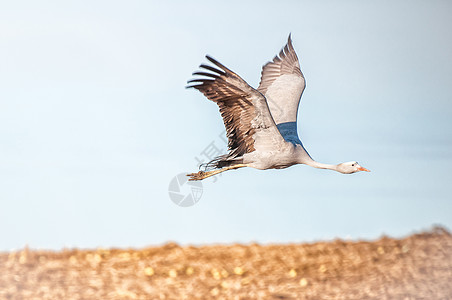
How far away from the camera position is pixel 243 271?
30.0ft

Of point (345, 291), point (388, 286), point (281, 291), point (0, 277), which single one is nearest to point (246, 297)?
point (281, 291)

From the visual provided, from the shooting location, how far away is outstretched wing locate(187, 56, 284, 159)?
875 centimetres

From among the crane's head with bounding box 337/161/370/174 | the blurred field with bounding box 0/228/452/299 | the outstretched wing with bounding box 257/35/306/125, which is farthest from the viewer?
the outstretched wing with bounding box 257/35/306/125

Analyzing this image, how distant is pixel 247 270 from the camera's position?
30.1 ft

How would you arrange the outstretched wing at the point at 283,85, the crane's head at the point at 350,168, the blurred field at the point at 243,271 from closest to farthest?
the blurred field at the point at 243,271 < the crane's head at the point at 350,168 < the outstretched wing at the point at 283,85

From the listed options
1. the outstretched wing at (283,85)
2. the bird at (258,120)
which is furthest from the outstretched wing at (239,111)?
the outstretched wing at (283,85)

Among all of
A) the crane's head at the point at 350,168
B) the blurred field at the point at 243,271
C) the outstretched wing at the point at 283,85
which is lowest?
the blurred field at the point at 243,271

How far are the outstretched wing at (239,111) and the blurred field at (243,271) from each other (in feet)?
5.10

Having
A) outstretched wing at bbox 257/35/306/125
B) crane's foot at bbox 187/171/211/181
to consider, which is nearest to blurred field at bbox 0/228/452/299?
crane's foot at bbox 187/171/211/181

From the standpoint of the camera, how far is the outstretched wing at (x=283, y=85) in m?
11.4

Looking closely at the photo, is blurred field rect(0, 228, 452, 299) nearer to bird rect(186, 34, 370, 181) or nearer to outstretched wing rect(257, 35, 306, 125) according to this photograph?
bird rect(186, 34, 370, 181)

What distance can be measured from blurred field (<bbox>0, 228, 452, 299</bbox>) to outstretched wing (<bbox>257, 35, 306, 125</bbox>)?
8.28ft

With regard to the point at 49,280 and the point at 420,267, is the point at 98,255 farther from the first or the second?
the point at 420,267

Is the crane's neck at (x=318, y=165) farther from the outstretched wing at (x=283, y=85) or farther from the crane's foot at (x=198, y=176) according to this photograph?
the crane's foot at (x=198, y=176)
